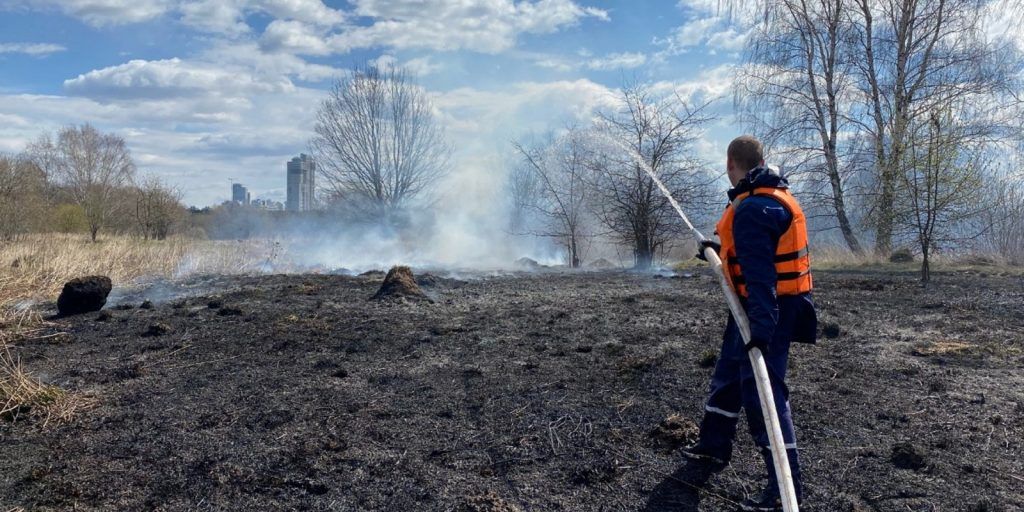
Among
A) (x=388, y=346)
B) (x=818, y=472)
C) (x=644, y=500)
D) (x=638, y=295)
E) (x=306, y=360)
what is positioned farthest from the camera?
(x=638, y=295)

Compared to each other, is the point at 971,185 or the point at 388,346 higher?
the point at 971,185

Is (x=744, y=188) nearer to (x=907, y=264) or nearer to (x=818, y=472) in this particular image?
(x=818, y=472)

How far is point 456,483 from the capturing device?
11.4 feet

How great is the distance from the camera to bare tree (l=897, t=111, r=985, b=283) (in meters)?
12.6

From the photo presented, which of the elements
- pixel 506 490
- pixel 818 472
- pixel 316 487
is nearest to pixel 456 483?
pixel 506 490

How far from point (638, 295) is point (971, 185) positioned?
843 centimetres

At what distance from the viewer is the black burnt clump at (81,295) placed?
9.20 m

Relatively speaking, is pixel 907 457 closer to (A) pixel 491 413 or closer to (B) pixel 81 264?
(A) pixel 491 413

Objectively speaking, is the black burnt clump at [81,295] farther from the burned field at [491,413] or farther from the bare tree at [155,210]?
the bare tree at [155,210]

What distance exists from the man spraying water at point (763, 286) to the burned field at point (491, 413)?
34 centimetres

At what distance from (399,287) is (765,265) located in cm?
738

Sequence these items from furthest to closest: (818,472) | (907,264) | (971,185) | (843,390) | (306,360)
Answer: (907,264) → (971,185) → (306,360) → (843,390) → (818,472)

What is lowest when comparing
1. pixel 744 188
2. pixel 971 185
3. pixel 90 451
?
pixel 90 451

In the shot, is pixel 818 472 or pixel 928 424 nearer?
pixel 818 472
